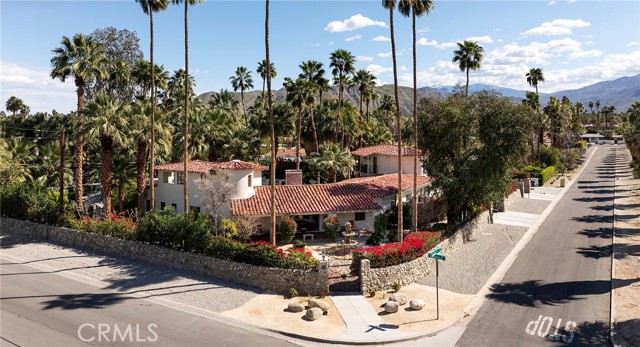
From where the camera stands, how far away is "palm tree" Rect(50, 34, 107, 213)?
106 feet

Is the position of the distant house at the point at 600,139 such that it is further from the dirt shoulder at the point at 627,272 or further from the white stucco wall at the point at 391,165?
the white stucco wall at the point at 391,165

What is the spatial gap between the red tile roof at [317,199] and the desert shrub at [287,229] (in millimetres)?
622

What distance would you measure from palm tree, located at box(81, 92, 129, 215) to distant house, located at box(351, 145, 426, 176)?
25.5 meters

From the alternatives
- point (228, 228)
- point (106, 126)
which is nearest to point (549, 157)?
point (228, 228)

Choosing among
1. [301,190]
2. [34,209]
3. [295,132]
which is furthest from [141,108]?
[295,132]

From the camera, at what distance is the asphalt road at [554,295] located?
54.2ft

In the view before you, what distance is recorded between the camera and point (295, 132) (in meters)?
48.3

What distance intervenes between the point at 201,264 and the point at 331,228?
978cm

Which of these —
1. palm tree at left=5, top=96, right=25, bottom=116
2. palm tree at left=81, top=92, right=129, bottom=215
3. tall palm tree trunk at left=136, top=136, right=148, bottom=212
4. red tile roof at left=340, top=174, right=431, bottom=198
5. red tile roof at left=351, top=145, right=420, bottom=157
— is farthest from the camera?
palm tree at left=5, top=96, right=25, bottom=116

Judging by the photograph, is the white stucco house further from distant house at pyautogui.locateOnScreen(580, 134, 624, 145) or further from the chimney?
distant house at pyautogui.locateOnScreen(580, 134, 624, 145)

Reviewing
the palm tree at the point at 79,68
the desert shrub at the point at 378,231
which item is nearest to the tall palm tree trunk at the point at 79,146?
the palm tree at the point at 79,68

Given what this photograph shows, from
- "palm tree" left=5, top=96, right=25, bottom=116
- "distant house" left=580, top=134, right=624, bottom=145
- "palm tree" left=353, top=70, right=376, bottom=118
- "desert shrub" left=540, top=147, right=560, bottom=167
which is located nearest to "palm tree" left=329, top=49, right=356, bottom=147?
"palm tree" left=353, top=70, right=376, bottom=118

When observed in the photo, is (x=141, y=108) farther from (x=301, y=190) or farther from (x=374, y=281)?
(x=374, y=281)

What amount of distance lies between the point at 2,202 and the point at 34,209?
4.82m
